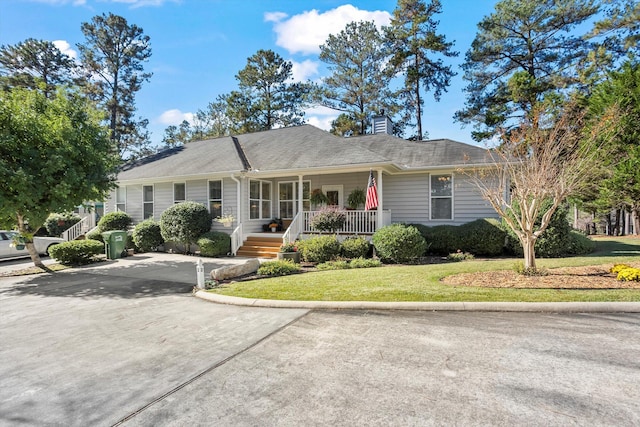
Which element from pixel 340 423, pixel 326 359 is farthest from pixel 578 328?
pixel 340 423

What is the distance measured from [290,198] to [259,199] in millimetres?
1597

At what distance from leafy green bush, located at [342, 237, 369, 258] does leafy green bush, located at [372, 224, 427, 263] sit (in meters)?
0.71

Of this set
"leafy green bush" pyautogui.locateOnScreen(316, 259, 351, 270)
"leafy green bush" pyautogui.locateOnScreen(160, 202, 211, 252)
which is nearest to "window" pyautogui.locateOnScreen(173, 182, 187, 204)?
"leafy green bush" pyautogui.locateOnScreen(160, 202, 211, 252)

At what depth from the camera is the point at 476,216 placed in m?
12.4

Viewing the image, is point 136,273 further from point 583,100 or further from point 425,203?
point 583,100

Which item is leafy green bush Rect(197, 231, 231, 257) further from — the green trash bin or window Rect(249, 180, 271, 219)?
the green trash bin

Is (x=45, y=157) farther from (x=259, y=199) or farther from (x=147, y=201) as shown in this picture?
(x=147, y=201)

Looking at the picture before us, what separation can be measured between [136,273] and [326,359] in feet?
27.5

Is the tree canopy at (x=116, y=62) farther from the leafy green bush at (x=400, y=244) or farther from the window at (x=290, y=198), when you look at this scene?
the leafy green bush at (x=400, y=244)

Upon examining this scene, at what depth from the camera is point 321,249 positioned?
1080 centimetres

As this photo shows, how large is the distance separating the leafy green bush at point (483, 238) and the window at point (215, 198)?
983cm

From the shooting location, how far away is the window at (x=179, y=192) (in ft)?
51.5

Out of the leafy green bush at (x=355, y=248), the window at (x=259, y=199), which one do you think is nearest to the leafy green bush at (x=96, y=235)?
the window at (x=259, y=199)

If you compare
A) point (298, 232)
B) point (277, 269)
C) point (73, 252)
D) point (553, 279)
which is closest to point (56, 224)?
point (73, 252)
